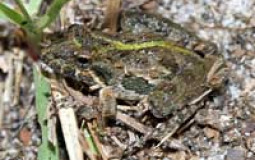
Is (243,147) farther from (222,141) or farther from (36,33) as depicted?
(36,33)

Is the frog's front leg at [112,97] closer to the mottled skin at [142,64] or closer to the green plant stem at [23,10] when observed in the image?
the mottled skin at [142,64]

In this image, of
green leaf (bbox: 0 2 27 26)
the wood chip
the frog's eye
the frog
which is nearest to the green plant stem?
green leaf (bbox: 0 2 27 26)

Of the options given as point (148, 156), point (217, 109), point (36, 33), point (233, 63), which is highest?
point (36, 33)

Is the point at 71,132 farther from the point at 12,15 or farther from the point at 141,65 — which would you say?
the point at 12,15

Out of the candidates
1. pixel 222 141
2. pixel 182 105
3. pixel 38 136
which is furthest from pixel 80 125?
pixel 222 141

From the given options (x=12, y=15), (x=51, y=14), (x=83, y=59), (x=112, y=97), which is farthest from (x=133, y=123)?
(x=12, y=15)

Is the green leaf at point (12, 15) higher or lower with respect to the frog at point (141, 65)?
higher

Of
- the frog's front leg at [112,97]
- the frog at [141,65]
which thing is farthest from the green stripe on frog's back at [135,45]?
the frog's front leg at [112,97]
